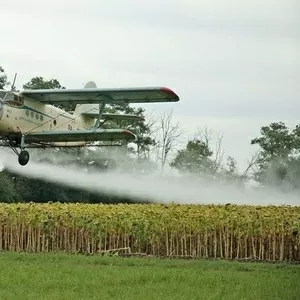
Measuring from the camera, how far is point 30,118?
115 ft

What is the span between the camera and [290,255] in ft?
81.2

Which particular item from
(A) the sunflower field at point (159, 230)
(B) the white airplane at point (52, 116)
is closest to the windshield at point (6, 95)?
(B) the white airplane at point (52, 116)

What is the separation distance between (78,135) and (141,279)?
18.1 meters

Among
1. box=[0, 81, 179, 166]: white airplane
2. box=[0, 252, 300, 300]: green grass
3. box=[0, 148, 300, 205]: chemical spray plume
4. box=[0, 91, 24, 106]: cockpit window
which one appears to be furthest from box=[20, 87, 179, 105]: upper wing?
box=[0, 252, 300, 300]: green grass

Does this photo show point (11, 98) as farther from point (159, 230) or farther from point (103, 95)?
point (159, 230)

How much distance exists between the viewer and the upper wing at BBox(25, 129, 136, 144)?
34969 millimetres

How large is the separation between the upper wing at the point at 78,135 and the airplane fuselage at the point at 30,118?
1.11 feet

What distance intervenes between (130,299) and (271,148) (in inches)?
1732

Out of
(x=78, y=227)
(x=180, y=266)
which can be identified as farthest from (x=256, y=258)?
(x=78, y=227)

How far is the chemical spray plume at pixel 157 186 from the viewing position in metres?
40.9

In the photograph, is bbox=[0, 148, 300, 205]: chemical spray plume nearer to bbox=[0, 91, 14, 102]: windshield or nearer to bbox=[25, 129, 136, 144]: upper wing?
bbox=[25, 129, 136, 144]: upper wing

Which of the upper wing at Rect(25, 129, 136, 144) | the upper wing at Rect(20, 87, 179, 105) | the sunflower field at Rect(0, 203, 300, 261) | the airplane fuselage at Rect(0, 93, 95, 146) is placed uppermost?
the upper wing at Rect(20, 87, 179, 105)

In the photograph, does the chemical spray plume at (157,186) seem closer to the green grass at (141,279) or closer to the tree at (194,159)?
the tree at (194,159)

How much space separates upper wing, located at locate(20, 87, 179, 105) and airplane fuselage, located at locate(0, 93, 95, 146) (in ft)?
1.35
